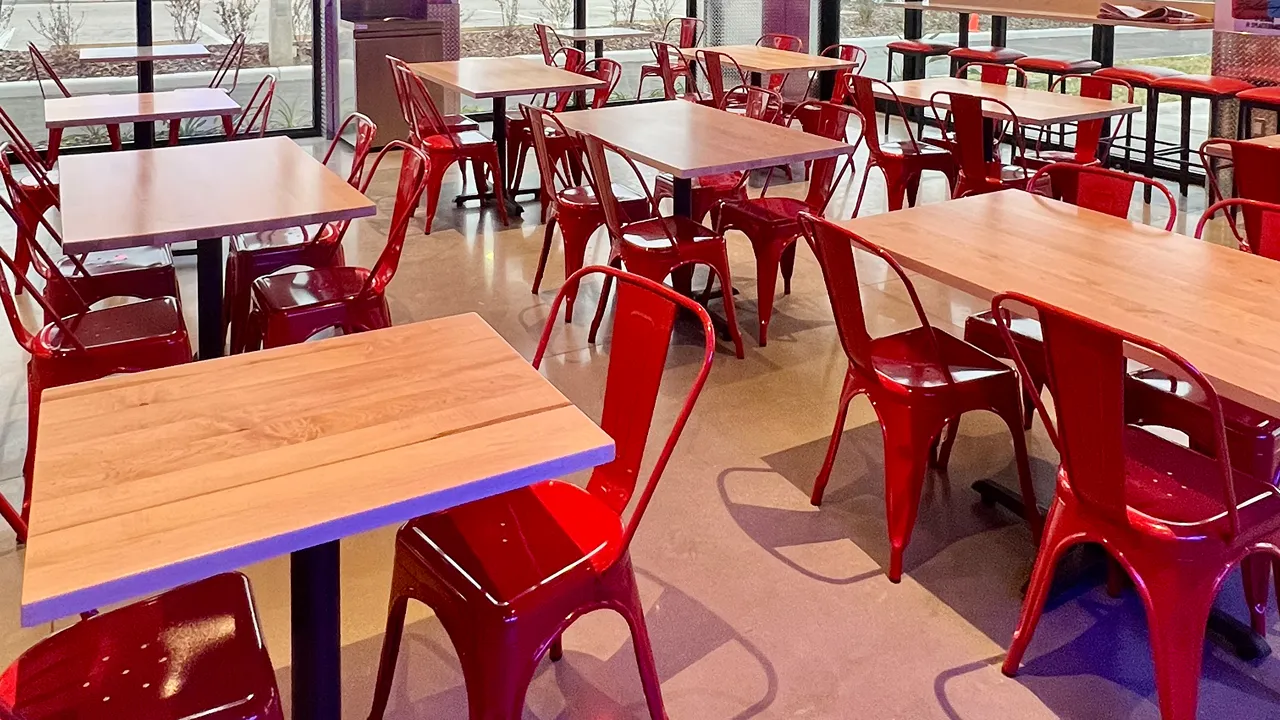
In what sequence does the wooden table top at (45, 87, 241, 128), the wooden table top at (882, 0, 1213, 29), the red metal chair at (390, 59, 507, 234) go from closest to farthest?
the wooden table top at (45, 87, 241, 128) → the red metal chair at (390, 59, 507, 234) → the wooden table top at (882, 0, 1213, 29)

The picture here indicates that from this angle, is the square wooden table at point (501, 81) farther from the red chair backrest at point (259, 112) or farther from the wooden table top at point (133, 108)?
the wooden table top at point (133, 108)

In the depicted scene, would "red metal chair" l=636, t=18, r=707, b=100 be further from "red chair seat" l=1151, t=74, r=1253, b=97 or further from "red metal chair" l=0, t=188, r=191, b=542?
"red metal chair" l=0, t=188, r=191, b=542

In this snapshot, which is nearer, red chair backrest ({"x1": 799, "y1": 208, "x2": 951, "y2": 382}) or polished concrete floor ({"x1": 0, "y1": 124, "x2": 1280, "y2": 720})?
polished concrete floor ({"x1": 0, "y1": 124, "x2": 1280, "y2": 720})

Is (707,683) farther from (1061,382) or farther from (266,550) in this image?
(266,550)

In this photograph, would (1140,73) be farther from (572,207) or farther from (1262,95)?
(572,207)

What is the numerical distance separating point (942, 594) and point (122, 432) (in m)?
1.98

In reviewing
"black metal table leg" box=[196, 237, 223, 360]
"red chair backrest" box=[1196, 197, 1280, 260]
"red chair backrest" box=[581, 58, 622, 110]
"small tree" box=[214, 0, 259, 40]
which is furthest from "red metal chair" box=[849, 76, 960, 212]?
"small tree" box=[214, 0, 259, 40]

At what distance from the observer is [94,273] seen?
3789 millimetres

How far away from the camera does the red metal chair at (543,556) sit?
1936 millimetres

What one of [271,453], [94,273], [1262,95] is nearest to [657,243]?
[94,273]

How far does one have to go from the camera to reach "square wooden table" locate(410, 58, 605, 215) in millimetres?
6254

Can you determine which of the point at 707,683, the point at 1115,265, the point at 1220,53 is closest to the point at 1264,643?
the point at 1115,265

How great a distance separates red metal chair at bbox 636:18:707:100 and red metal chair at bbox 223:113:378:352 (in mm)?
4425

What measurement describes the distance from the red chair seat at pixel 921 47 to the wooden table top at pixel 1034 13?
0.29 meters
